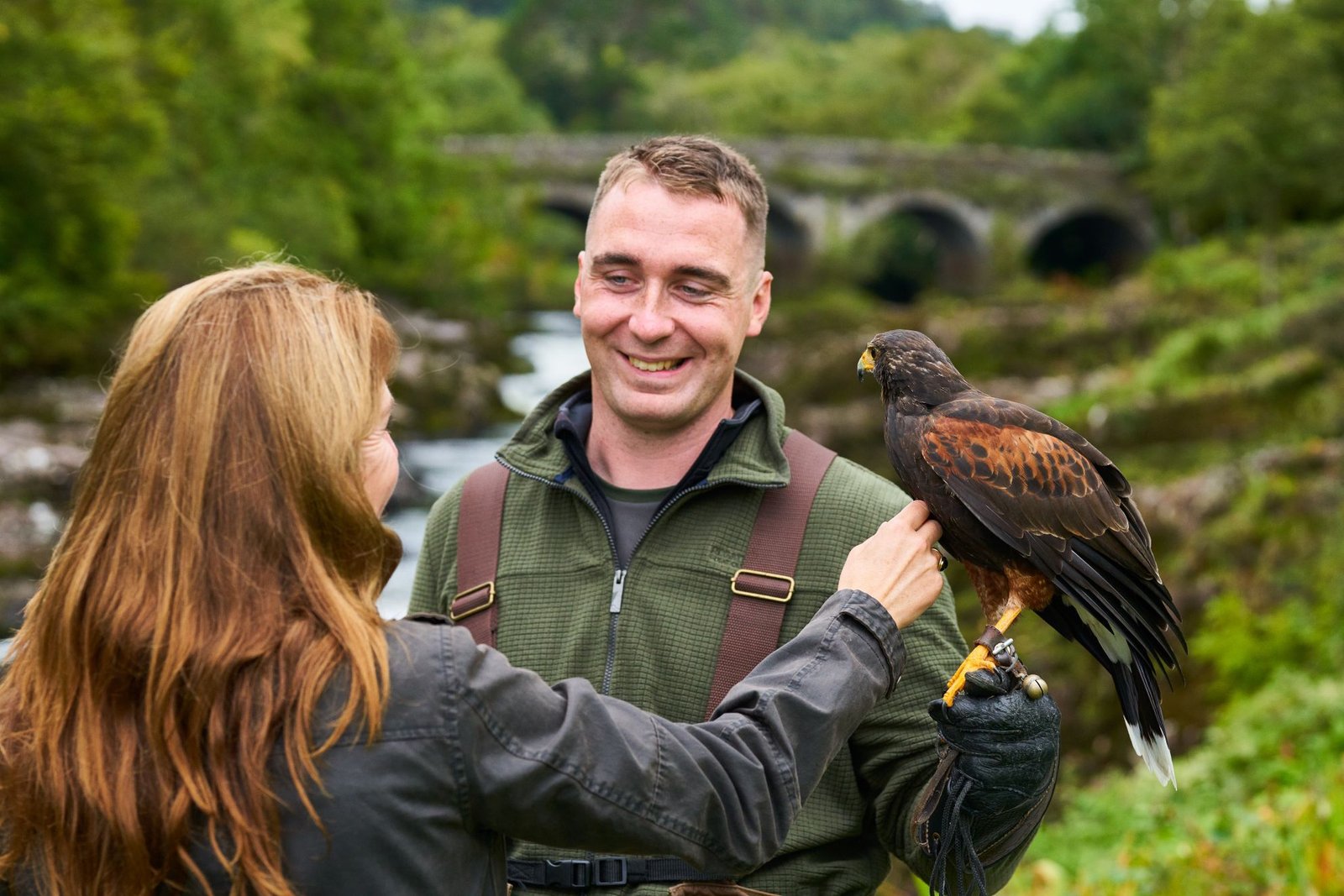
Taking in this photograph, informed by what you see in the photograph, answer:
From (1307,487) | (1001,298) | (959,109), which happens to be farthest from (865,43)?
(1307,487)

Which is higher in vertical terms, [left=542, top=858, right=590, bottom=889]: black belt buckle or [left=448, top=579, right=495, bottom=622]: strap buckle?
[left=448, top=579, right=495, bottom=622]: strap buckle

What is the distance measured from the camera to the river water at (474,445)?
16531 mm

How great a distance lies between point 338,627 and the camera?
6.56 feet

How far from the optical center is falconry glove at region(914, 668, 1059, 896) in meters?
2.69

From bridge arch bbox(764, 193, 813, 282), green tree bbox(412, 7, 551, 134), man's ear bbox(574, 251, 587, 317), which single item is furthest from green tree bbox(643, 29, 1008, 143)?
man's ear bbox(574, 251, 587, 317)

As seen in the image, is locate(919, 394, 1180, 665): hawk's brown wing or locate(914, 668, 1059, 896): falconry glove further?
locate(919, 394, 1180, 665): hawk's brown wing

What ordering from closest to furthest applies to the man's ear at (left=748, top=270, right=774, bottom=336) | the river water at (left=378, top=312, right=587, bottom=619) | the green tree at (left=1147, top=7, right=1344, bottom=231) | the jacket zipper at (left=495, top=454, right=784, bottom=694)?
the jacket zipper at (left=495, top=454, right=784, bottom=694), the man's ear at (left=748, top=270, right=774, bottom=336), the river water at (left=378, top=312, right=587, bottom=619), the green tree at (left=1147, top=7, right=1344, bottom=231)

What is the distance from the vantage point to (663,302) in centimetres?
326

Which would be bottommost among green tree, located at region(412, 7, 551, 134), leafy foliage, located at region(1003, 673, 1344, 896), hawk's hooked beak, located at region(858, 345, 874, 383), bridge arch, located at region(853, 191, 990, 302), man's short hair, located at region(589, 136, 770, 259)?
bridge arch, located at region(853, 191, 990, 302)

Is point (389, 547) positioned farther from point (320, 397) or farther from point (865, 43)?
point (865, 43)

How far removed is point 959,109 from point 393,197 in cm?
3453

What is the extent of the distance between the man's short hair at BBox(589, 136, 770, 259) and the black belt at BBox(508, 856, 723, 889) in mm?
1495

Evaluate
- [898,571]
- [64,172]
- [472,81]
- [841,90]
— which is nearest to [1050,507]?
[898,571]

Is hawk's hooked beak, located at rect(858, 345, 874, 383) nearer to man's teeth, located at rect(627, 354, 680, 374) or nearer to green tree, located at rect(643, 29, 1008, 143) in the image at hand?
man's teeth, located at rect(627, 354, 680, 374)
